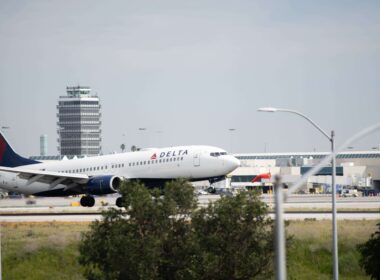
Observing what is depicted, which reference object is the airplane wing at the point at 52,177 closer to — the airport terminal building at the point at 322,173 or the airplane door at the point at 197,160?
the airplane door at the point at 197,160

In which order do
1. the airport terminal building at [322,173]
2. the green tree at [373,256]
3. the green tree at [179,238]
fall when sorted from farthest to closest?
the airport terminal building at [322,173]
the green tree at [373,256]
the green tree at [179,238]

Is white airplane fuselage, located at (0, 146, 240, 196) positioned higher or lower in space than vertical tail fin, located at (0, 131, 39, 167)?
lower

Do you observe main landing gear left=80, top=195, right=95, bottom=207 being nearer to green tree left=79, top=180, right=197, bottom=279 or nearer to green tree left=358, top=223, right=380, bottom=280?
green tree left=79, top=180, right=197, bottom=279

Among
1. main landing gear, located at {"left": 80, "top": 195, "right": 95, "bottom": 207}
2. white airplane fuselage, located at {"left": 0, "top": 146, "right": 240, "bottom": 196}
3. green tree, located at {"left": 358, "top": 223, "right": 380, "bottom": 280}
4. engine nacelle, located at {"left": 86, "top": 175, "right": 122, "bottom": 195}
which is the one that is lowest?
green tree, located at {"left": 358, "top": 223, "right": 380, "bottom": 280}

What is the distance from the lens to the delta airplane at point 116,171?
68312mm

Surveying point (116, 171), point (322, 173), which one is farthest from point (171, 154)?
point (322, 173)

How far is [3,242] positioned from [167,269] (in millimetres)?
18632

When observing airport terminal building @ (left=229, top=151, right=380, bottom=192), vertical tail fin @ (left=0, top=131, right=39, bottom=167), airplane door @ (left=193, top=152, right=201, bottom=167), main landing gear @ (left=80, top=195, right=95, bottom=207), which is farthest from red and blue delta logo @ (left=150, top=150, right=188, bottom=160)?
airport terminal building @ (left=229, top=151, right=380, bottom=192)

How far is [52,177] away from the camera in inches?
2891

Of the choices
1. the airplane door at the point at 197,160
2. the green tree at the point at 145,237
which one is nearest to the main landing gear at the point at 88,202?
the airplane door at the point at 197,160

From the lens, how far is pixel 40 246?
51000mm

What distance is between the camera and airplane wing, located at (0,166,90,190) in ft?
237

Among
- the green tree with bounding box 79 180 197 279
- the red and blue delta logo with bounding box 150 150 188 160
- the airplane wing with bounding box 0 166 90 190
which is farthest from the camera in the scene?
the airplane wing with bounding box 0 166 90 190

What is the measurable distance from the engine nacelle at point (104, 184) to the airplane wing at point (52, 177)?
1028mm
